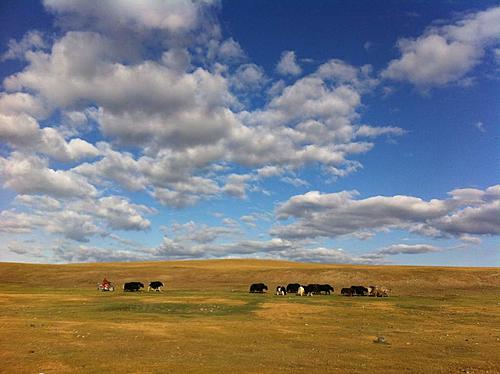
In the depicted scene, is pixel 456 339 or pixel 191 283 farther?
pixel 191 283

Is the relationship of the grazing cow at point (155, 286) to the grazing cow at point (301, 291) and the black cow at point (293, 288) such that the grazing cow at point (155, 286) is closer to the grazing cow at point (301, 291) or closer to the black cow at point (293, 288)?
the black cow at point (293, 288)

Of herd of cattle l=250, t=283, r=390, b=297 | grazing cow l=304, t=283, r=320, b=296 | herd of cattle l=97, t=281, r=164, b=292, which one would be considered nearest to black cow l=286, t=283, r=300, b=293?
herd of cattle l=250, t=283, r=390, b=297

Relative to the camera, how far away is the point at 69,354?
18.6 metres

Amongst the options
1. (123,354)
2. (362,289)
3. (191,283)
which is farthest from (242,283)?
(123,354)

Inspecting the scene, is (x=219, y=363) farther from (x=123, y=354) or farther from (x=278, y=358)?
(x=123, y=354)

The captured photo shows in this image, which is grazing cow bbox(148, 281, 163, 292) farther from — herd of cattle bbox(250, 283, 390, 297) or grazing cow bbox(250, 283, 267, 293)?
herd of cattle bbox(250, 283, 390, 297)

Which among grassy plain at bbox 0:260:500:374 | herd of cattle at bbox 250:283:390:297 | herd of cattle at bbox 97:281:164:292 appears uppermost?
herd of cattle at bbox 250:283:390:297

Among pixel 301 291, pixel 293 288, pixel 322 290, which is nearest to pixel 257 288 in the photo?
pixel 293 288

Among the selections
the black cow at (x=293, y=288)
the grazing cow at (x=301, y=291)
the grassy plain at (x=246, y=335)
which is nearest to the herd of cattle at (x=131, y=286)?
the grassy plain at (x=246, y=335)

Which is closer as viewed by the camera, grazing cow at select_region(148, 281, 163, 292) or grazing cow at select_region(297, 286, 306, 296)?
grazing cow at select_region(297, 286, 306, 296)

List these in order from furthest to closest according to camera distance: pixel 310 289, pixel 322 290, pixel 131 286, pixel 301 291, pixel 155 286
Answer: pixel 155 286
pixel 131 286
pixel 322 290
pixel 310 289
pixel 301 291

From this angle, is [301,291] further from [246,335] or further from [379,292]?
[246,335]

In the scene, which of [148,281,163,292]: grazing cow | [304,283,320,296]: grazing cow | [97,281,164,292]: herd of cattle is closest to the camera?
[304,283,320,296]: grazing cow

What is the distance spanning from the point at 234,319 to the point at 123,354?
1287 cm
